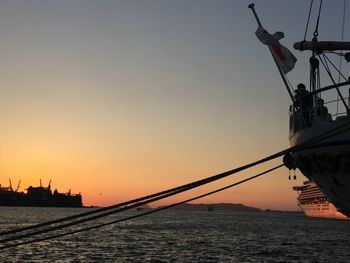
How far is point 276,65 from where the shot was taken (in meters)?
21.8

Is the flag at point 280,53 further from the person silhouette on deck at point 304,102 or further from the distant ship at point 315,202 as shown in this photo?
the distant ship at point 315,202

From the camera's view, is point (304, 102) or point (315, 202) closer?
point (304, 102)

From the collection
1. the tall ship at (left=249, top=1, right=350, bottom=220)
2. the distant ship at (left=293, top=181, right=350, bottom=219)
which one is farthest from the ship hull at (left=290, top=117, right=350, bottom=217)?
the distant ship at (left=293, top=181, right=350, bottom=219)

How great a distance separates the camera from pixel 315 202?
434ft

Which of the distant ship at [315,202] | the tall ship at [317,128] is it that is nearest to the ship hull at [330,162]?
the tall ship at [317,128]

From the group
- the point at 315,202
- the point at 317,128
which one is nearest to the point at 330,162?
the point at 317,128

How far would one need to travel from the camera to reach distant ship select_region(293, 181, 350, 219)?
11738 centimetres

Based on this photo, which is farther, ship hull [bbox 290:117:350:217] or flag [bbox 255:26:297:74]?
flag [bbox 255:26:297:74]

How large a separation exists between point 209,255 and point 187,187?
33.2 m

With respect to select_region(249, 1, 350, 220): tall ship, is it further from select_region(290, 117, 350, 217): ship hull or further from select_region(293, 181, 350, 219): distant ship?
select_region(293, 181, 350, 219): distant ship

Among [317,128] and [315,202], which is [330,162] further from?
[315,202]

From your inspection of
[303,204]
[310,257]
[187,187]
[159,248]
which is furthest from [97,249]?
[303,204]

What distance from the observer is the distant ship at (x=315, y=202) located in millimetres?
117375

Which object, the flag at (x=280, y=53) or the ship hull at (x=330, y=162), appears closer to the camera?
the ship hull at (x=330, y=162)
